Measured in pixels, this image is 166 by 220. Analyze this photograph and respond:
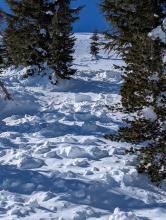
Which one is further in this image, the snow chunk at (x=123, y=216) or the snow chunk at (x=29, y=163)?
the snow chunk at (x=29, y=163)

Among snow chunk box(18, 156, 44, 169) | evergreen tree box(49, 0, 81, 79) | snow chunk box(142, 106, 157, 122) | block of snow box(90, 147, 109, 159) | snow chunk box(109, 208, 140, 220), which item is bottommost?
snow chunk box(109, 208, 140, 220)

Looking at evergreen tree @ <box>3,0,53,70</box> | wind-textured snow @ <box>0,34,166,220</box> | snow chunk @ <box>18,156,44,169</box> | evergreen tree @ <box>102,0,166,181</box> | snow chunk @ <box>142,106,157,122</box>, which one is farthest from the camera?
evergreen tree @ <box>3,0,53,70</box>

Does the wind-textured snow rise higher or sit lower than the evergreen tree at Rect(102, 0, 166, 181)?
lower

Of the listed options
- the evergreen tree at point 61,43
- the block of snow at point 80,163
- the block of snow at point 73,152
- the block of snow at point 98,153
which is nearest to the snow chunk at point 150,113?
the block of snow at point 80,163

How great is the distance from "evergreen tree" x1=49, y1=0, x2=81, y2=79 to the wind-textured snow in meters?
3.64

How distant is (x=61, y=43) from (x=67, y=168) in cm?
1298

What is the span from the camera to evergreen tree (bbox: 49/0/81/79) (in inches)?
939

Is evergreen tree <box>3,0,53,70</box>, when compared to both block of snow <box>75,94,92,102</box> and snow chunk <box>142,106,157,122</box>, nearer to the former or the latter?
block of snow <box>75,94,92,102</box>

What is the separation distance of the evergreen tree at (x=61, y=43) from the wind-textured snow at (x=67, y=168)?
11.9ft

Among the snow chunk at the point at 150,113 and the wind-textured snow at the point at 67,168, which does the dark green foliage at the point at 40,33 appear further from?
the snow chunk at the point at 150,113

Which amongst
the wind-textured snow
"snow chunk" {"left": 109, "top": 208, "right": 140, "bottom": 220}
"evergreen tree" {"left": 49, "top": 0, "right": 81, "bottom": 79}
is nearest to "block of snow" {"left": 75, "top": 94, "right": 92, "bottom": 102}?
the wind-textured snow

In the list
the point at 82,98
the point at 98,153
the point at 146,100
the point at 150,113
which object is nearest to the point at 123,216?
the point at 150,113

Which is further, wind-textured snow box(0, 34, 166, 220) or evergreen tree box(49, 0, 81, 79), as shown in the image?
evergreen tree box(49, 0, 81, 79)

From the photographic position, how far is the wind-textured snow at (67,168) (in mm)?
9586
